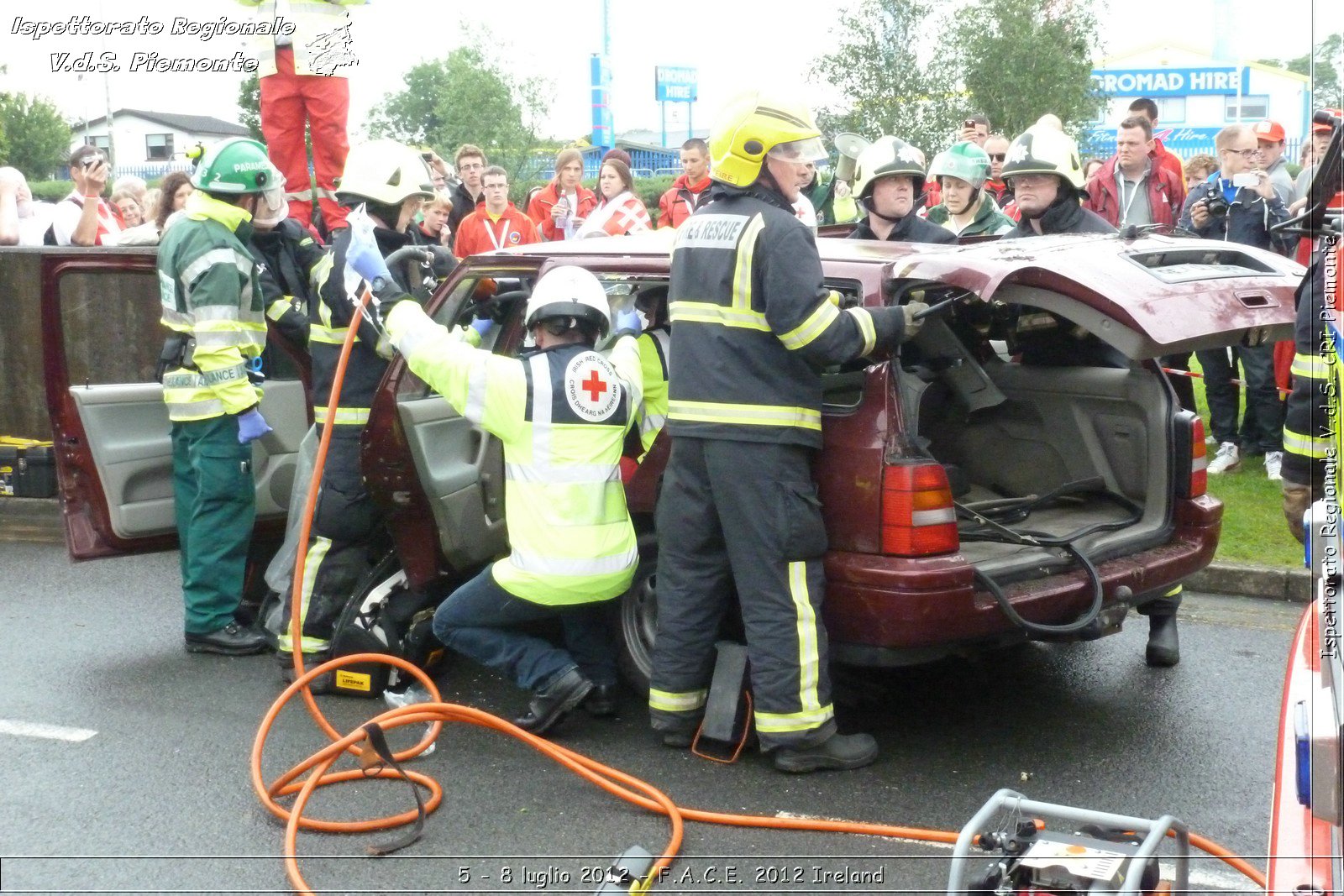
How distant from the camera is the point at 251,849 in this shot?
4.06 meters

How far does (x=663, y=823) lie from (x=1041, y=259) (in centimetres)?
205

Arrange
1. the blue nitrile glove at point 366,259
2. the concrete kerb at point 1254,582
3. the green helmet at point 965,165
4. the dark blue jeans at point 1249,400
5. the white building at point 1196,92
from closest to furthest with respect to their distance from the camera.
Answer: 1. the blue nitrile glove at point 366,259
2. the concrete kerb at point 1254,582
3. the green helmet at point 965,165
4. the dark blue jeans at point 1249,400
5. the white building at point 1196,92

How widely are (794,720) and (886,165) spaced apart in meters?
3.36

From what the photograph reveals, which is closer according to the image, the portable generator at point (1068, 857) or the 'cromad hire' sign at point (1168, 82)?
the portable generator at point (1068, 857)

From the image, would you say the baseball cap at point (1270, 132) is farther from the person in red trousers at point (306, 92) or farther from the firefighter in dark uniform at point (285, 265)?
the firefighter in dark uniform at point (285, 265)

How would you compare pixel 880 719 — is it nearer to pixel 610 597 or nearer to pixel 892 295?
pixel 610 597

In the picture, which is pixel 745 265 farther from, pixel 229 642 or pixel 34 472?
pixel 34 472

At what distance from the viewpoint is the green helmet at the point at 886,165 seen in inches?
268

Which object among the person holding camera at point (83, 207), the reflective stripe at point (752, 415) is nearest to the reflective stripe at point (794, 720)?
the reflective stripe at point (752, 415)

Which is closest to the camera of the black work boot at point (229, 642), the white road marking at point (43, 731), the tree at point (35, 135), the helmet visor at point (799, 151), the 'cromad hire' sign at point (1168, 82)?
the helmet visor at point (799, 151)

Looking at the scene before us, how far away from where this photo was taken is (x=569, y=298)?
4.62m

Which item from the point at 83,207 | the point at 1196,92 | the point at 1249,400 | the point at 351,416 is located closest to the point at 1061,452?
the point at 351,416

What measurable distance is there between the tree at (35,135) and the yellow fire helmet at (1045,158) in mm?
44557

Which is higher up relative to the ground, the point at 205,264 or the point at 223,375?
the point at 205,264
